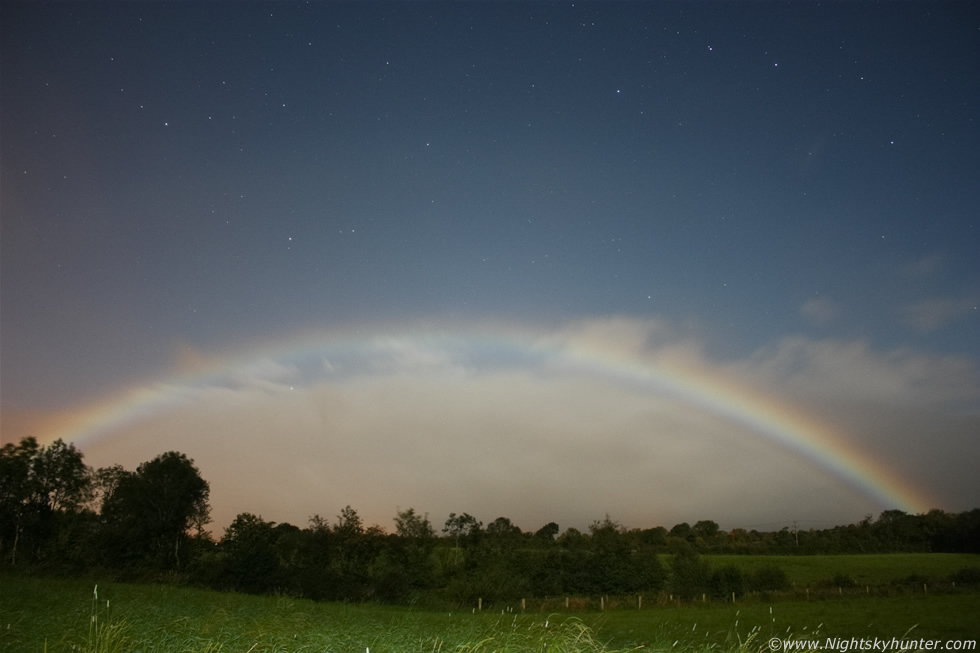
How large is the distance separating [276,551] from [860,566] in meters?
69.1

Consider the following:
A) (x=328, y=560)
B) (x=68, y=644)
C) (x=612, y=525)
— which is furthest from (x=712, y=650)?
(x=612, y=525)

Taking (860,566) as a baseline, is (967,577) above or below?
above

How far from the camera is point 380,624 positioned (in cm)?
966

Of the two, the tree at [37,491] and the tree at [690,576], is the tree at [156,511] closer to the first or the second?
the tree at [37,491]

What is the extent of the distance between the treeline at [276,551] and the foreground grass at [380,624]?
12716mm

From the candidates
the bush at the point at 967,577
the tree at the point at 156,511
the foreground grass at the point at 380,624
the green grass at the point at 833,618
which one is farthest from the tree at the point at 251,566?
the bush at the point at 967,577

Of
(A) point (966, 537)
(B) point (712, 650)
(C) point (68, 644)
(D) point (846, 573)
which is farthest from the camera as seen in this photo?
(A) point (966, 537)

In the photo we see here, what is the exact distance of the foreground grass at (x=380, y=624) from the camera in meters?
6.02

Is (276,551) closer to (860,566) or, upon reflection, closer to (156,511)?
(156,511)

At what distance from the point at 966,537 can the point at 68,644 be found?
387ft

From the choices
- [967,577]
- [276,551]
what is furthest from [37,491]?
[967,577]

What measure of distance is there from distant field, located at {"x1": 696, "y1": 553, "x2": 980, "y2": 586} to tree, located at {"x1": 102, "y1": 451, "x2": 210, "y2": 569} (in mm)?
49702

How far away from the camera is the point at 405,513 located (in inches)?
2687

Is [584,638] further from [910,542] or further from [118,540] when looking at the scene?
[910,542]
